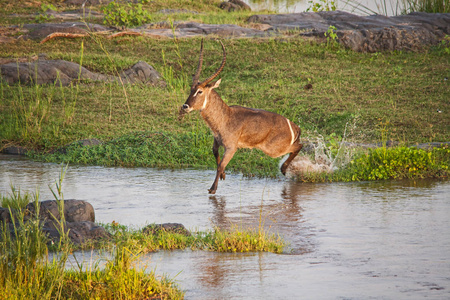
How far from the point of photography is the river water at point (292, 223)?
4.43 meters

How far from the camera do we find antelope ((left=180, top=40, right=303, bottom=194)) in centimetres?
796

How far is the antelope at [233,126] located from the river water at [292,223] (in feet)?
1.65

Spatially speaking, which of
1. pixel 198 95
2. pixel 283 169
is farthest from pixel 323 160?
pixel 198 95

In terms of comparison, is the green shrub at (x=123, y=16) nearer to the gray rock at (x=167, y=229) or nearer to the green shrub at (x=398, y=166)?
the green shrub at (x=398, y=166)

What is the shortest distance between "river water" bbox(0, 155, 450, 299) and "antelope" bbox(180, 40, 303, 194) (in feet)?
1.65

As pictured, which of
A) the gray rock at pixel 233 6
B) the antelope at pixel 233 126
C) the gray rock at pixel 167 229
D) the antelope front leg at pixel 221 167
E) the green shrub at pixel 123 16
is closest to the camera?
the gray rock at pixel 167 229

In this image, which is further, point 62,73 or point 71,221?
point 62,73

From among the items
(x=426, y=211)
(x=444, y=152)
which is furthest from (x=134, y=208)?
(x=444, y=152)

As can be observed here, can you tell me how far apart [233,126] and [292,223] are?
232 cm

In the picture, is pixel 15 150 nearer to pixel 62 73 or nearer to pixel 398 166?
pixel 62 73

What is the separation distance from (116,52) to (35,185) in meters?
9.76

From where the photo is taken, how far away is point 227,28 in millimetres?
19141

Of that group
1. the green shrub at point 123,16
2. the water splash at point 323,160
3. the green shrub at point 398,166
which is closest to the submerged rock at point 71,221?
the water splash at point 323,160

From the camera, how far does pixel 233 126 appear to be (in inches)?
323
